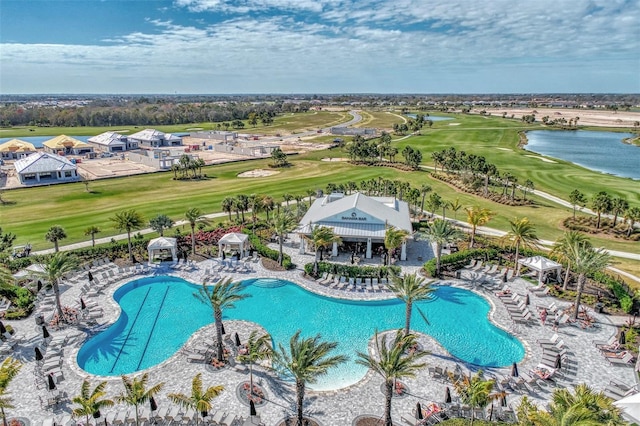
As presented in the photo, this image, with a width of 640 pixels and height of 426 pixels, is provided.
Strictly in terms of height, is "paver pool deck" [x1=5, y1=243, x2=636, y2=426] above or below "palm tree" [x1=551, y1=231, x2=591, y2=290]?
below

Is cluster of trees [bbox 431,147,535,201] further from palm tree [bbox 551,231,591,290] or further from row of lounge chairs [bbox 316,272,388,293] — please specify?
row of lounge chairs [bbox 316,272,388,293]

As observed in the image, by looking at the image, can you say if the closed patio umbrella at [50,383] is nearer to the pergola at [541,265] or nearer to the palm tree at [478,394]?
the palm tree at [478,394]

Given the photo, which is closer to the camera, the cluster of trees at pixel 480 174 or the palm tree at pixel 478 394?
the palm tree at pixel 478 394

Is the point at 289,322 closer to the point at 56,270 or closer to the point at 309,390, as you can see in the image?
the point at 309,390

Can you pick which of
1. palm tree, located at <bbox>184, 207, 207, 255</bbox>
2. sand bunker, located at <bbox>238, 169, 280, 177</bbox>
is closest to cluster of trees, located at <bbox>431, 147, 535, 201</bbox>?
sand bunker, located at <bbox>238, 169, 280, 177</bbox>

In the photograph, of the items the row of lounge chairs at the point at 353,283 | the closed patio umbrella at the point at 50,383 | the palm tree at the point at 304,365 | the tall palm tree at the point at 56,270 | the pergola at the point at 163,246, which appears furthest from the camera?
the pergola at the point at 163,246

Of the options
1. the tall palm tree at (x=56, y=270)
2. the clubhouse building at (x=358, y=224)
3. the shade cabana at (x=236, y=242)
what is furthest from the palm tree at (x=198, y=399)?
the clubhouse building at (x=358, y=224)

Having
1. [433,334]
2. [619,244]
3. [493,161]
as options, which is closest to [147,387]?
[433,334]
